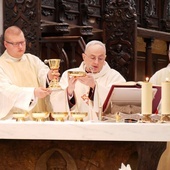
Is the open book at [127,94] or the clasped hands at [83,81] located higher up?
the clasped hands at [83,81]

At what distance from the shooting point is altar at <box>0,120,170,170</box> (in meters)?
4.70

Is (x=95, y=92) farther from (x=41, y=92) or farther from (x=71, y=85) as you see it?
(x=41, y=92)

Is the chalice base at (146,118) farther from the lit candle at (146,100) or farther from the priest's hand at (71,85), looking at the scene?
the priest's hand at (71,85)

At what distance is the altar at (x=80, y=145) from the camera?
470cm

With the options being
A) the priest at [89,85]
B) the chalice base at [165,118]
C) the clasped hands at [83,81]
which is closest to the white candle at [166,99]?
the chalice base at [165,118]

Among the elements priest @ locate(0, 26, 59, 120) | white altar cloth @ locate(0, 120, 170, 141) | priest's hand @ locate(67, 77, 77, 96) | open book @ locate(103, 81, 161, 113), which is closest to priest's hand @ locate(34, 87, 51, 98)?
priest @ locate(0, 26, 59, 120)

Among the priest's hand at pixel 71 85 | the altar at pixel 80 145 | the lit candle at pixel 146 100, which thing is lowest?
the altar at pixel 80 145

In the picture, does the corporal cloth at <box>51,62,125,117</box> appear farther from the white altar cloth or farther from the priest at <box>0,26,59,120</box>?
the white altar cloth

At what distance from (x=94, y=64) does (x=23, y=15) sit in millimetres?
2601

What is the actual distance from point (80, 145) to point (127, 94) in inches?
29.8

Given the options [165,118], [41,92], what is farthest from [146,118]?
[41,92]

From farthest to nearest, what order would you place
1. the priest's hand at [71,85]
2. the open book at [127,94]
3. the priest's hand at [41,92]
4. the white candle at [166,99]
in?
the priest's hand at [41,92]
the priest's hand at [71,85]
the open book at [127,94]
the white candle at [166,99]

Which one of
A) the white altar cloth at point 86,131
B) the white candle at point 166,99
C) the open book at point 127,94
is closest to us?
the white altar cloth at point 86,131

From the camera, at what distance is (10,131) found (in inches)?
189
